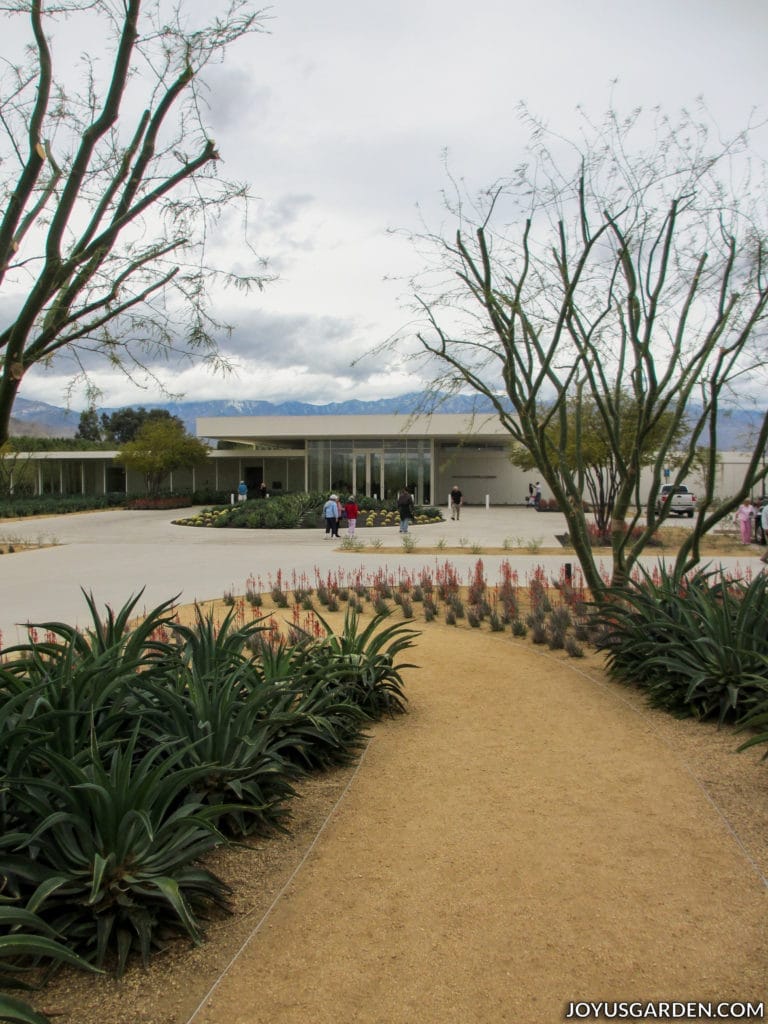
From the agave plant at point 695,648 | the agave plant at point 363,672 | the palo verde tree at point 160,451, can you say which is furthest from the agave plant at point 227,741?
the palo verde tree at point 160,451

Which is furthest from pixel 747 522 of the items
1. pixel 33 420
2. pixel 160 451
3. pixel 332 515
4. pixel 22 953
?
pixel 33 420

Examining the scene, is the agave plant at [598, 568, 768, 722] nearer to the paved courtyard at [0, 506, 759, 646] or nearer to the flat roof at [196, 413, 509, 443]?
the paved courtyard at [0, 506, 759, 646]

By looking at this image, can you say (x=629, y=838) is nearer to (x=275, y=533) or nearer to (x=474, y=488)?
(x=275, y=533)

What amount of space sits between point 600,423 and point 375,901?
20464 millimetres

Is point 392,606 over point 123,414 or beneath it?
beneath

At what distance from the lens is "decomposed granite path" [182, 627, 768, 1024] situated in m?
2.75

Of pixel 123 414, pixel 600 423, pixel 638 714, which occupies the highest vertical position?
pixel 123 414

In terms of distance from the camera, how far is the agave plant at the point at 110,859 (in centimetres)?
286

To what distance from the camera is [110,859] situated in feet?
9.66

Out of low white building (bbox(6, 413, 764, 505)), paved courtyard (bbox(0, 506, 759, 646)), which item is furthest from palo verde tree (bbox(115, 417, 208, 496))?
paved courtyard (bbox(0, 506, 759, 646))

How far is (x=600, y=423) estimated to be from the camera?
22.5 m

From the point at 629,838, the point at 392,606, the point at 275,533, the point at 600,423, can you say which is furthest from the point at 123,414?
the point at 629,838

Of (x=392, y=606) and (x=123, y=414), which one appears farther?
(x=123, y=414)

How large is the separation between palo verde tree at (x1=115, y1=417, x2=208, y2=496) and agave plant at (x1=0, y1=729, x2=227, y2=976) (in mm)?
43433
